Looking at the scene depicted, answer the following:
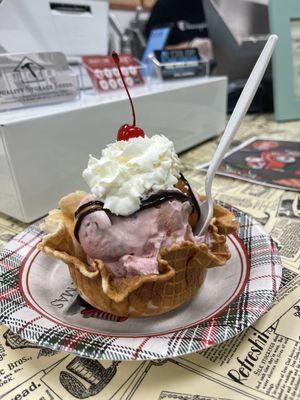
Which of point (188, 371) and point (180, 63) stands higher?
point (180, 63)

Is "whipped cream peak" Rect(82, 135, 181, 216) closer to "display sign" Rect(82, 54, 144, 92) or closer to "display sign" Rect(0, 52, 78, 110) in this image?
"display sign" Rect(0, 52, 78, 110)

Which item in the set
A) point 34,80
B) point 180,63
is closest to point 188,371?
point 34,80

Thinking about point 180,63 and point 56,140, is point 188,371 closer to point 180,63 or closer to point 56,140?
point 56,140

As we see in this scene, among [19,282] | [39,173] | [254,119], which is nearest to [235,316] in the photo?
[19,282]

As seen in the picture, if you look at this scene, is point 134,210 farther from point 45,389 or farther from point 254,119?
point 254,119

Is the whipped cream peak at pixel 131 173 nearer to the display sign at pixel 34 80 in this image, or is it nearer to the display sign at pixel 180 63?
the display sign at pixel 34 80
